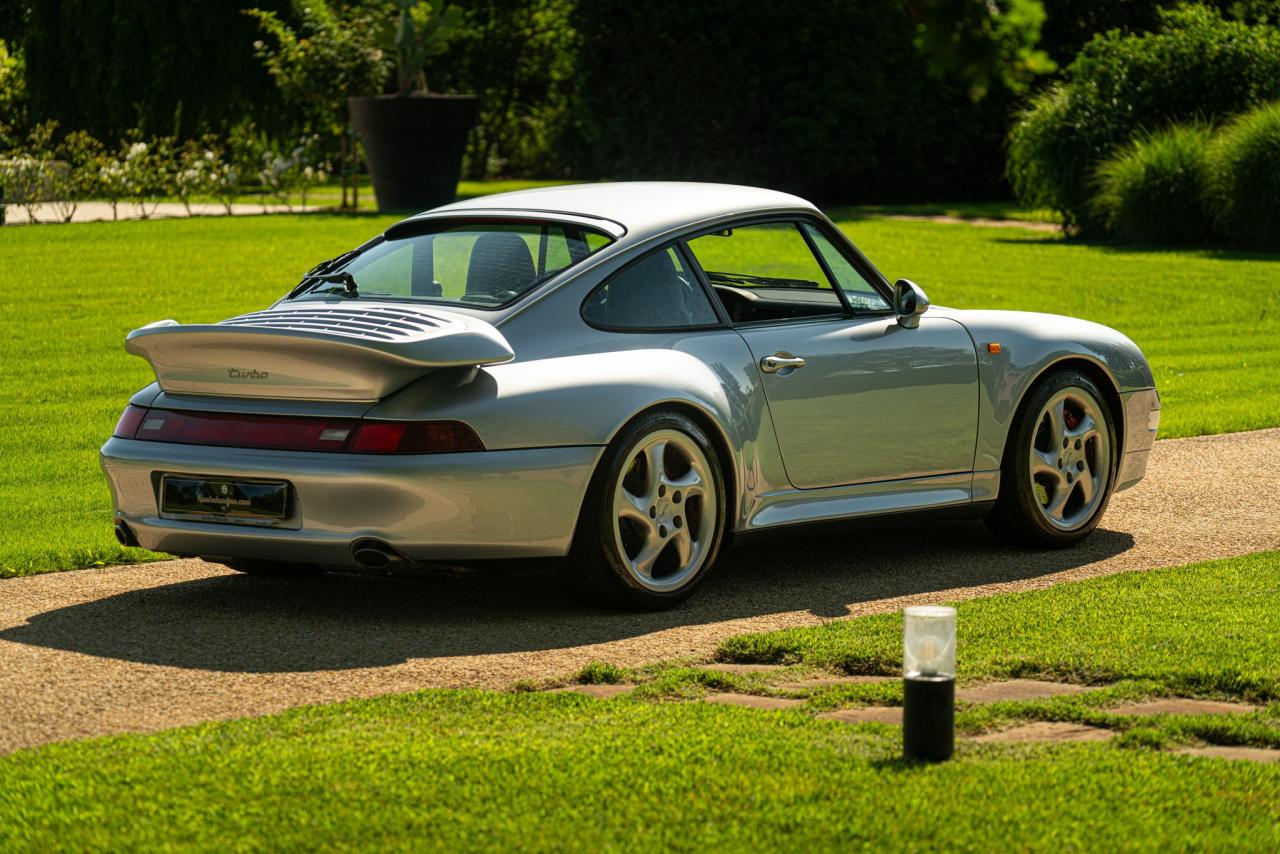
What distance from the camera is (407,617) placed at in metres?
6.48

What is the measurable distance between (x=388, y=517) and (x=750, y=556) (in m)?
2.04

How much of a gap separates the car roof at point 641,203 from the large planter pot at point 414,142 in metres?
16.8

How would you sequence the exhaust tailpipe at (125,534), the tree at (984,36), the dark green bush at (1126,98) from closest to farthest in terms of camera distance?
the tree at (984,36)
the exhaust tailpipe at (125,534)
the dark green bush at (1126,98)

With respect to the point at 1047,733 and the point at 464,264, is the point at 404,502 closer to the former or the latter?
the point at 464,264

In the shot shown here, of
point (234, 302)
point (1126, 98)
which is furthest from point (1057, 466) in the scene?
point (1126, 98)

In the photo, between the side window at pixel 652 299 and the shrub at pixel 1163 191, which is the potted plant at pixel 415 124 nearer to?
the shrub at pixel 1163 191

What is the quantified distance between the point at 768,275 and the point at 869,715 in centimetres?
271

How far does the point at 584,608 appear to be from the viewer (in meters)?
6.58

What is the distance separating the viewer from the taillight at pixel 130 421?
6480mm

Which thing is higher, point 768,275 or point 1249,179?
point 768,275

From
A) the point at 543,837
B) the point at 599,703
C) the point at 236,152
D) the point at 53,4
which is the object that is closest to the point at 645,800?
the point at 543,837

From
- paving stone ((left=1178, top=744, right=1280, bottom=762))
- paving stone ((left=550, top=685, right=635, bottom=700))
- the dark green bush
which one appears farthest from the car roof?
the dark green bush

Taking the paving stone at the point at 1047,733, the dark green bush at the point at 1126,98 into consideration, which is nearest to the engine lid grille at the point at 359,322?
the paving stone at the point at 1047,733

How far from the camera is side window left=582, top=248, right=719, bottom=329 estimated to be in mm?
6656
